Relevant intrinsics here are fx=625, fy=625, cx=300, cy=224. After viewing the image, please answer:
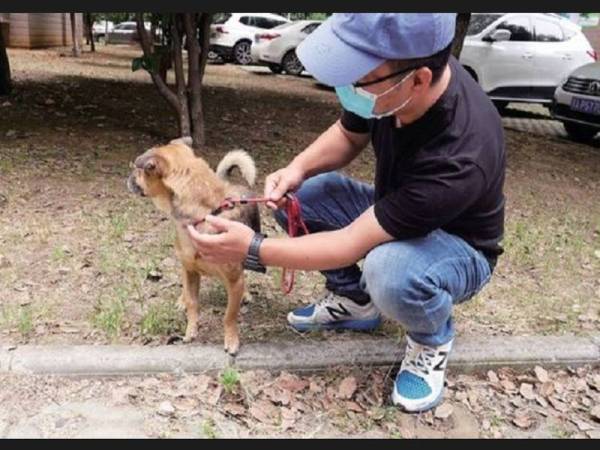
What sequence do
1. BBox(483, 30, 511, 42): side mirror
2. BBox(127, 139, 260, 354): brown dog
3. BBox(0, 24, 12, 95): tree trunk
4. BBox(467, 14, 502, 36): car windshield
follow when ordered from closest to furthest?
BBox(127, 139, 260, 354): brown dog < BBox(0, 24, 12, 95): tree trunk < BBox(483, 30, 511, 42): side mirror < BBox(467, 14, 502, 36): car windshield

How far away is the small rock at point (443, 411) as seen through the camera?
2.43m

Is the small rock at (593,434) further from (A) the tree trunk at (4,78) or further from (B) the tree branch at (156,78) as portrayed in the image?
(A) the tree trunk at (4,78)

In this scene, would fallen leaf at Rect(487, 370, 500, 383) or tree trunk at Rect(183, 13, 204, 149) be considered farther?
tree trunk at Rect(183, 13, 204, 149)

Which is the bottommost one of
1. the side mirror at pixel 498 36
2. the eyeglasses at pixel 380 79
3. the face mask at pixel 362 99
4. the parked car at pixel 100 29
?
the parked car at pixel 100 29

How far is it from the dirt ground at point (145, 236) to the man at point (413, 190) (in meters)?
0.66

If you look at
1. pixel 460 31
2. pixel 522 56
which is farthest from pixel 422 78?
pixel 522 56

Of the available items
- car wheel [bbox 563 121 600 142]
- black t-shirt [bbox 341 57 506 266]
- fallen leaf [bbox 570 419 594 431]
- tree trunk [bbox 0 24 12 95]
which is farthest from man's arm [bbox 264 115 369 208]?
car wheel [bbox 563 121 600 142]

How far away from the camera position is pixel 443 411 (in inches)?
96.7

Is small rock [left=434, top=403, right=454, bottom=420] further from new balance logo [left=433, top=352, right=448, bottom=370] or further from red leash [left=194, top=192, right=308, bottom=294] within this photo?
red leash [left=194, top=192, right=308, bottom=294]

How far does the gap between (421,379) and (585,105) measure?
7.14 meters

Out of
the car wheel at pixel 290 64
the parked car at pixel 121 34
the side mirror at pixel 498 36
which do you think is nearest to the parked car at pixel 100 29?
the parked car at pixel 121 34

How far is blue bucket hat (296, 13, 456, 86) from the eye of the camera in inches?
72.4

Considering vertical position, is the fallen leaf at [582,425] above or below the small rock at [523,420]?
above

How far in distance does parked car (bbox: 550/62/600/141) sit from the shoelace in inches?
272
